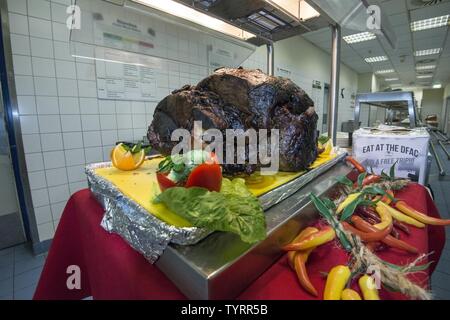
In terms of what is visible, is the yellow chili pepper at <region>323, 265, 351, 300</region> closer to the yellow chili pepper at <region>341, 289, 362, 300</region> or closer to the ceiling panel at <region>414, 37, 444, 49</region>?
the yellow chili pepper at <region>341, 289, 362, 300</region>

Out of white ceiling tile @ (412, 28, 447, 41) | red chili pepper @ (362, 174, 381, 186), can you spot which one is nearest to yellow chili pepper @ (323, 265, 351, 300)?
red chili pepper @ (362, 174, 381, 186)

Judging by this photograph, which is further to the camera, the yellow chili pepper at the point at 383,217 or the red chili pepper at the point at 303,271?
the yellow chili pepper at the point at 383,217

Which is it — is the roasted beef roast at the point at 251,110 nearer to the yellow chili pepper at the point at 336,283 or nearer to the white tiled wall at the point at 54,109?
the yellow chili pepper at the point at 336,283

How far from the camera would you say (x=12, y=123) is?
1813 mm

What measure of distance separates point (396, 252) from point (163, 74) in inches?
102

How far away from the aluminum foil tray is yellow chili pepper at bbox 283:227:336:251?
5.7 inches

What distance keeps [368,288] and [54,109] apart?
7.92ft

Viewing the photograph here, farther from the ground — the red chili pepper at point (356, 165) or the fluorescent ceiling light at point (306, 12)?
the fluorescent ceiling light at point (306, 12)

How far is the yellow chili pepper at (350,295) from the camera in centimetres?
46

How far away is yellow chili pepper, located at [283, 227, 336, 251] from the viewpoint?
1.97 ft

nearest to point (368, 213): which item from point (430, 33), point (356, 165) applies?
point (356, 165)

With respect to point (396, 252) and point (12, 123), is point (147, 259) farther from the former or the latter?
point (12, 123)

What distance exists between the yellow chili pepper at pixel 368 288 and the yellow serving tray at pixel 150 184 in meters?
0.37

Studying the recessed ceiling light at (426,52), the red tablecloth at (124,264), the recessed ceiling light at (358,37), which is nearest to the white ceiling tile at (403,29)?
the recessed ceiling light at (358,37)
